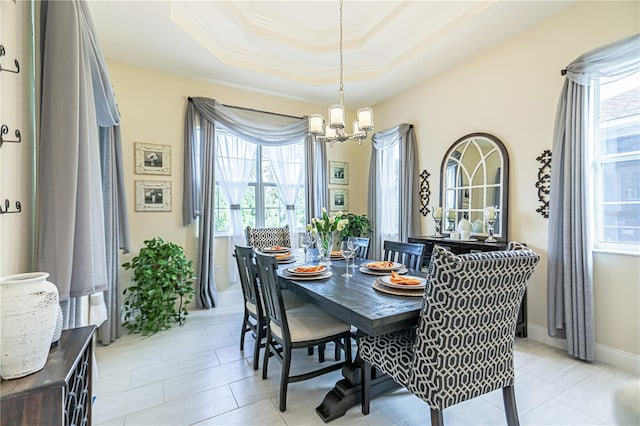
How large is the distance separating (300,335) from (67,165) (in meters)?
1.52

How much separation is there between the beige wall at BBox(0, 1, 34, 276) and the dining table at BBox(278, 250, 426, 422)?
1362 mm

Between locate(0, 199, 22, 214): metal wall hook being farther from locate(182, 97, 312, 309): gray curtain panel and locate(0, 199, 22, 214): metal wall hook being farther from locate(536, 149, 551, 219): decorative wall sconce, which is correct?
locate(536, 149, 551, 219): decorative wall sconce

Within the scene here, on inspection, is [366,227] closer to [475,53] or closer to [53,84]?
[475,53]

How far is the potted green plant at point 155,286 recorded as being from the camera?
119 inches

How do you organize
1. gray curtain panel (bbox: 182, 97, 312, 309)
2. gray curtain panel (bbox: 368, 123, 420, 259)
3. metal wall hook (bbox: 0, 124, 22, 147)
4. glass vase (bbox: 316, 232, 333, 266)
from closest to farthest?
metal wall hook (bbox: 0, 124, 22, 147) → glass vase (bbox: 316, 232, 333, 266) → gray curtain panel (bbox: 182, 97, 312, 309) → gray curtain panel (bbox: 368, 123, 420, 259)

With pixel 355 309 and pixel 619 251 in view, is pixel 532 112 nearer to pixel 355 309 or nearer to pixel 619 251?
pixel 619 251

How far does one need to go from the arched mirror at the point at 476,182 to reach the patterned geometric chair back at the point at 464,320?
6.37ft

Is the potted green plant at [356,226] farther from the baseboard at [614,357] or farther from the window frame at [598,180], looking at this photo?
the window frame at [598,180]

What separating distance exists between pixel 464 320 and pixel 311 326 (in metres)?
0.99

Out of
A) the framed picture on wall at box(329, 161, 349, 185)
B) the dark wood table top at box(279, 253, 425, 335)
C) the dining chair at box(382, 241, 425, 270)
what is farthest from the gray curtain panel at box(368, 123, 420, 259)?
the dark wood table top at box(279, 253, 425, 335)

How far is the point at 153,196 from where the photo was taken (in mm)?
3564

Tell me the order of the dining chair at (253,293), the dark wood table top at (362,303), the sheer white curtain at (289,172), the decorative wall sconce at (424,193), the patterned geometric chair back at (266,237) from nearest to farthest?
the dark wood table top at (362,303) → the dining chair at (253,293) → the patterned geometric chair back at (266,237) → the decorative wall sconce at (424,193) → the sheer white curtain at (289,172)

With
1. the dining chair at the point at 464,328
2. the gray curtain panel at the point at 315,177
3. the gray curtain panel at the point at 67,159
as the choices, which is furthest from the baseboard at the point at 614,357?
the gray curtain panel at the point at 67,159

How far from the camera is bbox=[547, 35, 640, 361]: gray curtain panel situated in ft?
7.71
